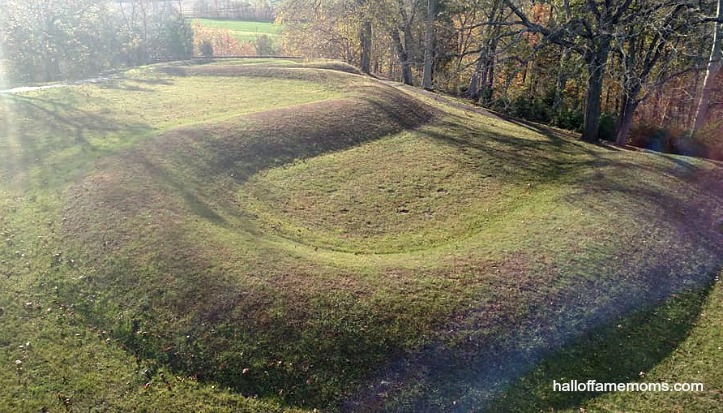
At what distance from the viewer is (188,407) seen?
709 centimetres

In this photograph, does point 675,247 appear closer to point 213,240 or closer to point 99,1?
point 213,240

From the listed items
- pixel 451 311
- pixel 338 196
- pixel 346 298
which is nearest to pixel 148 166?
pixel 338 196

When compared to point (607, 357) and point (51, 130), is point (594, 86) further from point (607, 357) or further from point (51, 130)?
point (51, 130)

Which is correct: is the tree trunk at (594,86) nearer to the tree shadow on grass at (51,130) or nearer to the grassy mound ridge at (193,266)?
the grassy mound ridge at (193,266)

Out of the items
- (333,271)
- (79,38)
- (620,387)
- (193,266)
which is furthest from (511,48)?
(79,38)

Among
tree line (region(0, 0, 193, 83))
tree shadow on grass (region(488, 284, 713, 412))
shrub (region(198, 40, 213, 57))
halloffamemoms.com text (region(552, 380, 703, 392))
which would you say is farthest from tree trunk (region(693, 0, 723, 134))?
shrub (region(198, 40, 213, 57))

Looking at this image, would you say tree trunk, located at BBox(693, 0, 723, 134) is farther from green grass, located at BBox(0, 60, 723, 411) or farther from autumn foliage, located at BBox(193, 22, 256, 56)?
autumn foliage, located at BBox(193, 22, 256, 56)

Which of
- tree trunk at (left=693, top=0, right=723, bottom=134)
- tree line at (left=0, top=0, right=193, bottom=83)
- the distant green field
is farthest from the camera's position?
the distant green field

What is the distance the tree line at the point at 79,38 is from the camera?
32.6m

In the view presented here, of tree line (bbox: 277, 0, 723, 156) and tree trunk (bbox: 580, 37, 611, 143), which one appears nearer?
tree line (bbox: 277, 0, 723, 156)

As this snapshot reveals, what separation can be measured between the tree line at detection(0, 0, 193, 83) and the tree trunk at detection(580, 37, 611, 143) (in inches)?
1305

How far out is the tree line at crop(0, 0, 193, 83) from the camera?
107ft

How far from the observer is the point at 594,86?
1953cm

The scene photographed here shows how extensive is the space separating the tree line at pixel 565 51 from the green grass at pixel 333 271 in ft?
14.6
